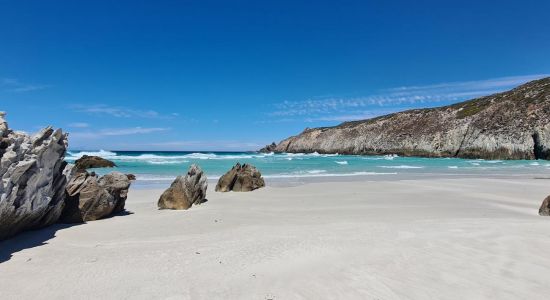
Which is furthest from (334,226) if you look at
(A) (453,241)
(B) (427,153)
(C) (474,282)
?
(B) (427,153)

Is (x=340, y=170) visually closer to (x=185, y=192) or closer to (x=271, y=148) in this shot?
(x=185, y=192)

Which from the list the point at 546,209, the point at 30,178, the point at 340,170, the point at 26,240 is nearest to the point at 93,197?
the point at 26,240

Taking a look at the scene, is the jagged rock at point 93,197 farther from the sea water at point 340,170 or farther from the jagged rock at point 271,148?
the jagged rock at point 271,148

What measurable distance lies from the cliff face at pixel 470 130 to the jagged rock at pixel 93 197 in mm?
63065

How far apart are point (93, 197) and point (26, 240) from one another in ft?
8.78

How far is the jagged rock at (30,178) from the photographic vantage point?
6086 millimetres

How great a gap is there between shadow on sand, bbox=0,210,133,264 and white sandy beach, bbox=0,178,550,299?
18 millimetres

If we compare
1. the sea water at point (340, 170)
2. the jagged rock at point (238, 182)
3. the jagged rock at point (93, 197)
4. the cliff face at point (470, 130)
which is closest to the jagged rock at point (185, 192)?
the jagged rock at point (93, 197)

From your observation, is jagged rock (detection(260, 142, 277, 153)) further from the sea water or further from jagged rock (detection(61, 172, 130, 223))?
jagged rock (detection(61, 172, 130, 223))

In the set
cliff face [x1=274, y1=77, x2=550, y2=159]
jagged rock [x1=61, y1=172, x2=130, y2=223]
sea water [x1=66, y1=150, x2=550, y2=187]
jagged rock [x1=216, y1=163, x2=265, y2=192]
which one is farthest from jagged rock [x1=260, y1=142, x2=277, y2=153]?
jagged rock [x1=61, y1=172, x2=130, y2=223]

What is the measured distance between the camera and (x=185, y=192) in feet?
37.9

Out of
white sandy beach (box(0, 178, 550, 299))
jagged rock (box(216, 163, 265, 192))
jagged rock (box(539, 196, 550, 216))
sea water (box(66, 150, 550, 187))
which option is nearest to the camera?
white sandy beach (box(0, 178, 550, 299))

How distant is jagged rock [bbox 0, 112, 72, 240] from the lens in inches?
240

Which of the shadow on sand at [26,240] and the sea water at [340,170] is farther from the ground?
the sea water at [340,170]
